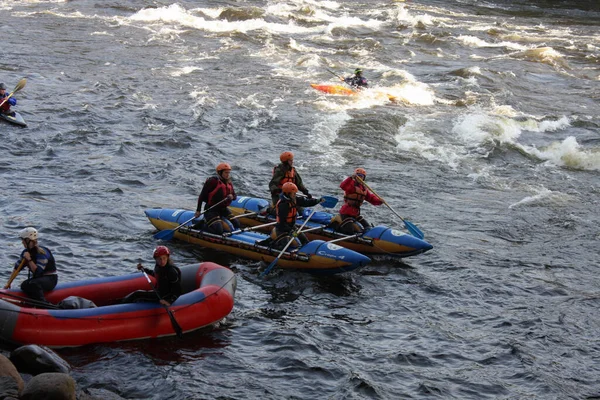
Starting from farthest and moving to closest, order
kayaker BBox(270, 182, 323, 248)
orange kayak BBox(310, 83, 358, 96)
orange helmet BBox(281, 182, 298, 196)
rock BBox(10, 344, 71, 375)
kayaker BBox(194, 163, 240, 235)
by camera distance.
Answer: orange kayak BBox(310, 83, 358, 96)
kayaker BBox(194, 163, 240, 235)
kayaker BBox(270, 182, 323, 248)
orange helmet BBox(281, 182, 298, 196)
rock BBox(10, 344, 71, 375)

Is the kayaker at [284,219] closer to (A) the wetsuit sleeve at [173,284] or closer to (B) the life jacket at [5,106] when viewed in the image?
(A) the wetsuit sleeve at [173,284]

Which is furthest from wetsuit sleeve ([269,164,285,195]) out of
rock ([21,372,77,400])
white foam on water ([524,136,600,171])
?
white foam on water ([524,136,600,171])

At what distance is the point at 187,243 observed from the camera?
46.8 ft

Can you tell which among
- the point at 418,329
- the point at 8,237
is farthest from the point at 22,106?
the point at 418,329

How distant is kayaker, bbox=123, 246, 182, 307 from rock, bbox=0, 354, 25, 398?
2385 millimetres

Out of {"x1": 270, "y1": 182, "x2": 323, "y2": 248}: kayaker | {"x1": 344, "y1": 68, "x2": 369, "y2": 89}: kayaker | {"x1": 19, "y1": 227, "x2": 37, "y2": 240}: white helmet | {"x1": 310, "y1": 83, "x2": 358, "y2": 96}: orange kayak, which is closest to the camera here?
{"x1": 19, "y1": 227, "x2": 37, "y2": 240}: white helmet

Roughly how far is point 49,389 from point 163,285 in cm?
292

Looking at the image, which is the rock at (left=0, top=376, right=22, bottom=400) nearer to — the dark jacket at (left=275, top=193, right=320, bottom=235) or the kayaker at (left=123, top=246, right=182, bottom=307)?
the kayaker at (left=123, top=246, right=182, bottom=307)

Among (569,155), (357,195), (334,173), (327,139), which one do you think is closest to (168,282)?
(357,195)

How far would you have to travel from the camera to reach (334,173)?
18.8m

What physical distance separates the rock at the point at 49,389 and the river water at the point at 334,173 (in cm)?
141

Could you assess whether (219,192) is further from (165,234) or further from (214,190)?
(165,234)

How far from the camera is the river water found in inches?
408

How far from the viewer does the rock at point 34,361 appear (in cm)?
880
